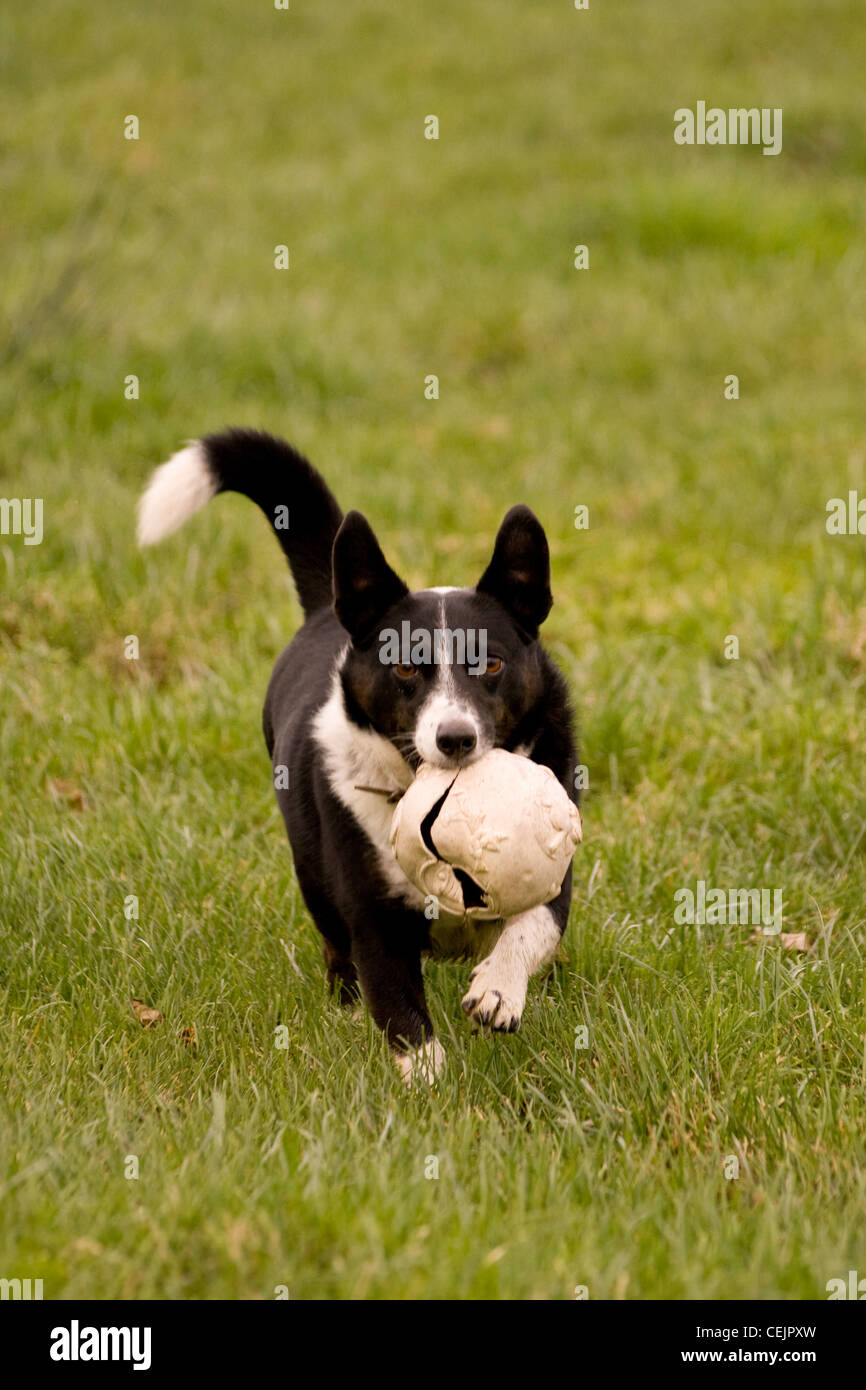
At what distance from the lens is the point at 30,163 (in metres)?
12.4

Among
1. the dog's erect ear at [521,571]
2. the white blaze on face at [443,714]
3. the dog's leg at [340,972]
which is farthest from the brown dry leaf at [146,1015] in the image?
the dog's erect ear at [521,571]

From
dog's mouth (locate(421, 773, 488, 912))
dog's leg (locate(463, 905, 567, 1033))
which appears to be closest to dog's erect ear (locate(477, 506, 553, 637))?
dog's mouth (locate(421, 773, 488, 912))

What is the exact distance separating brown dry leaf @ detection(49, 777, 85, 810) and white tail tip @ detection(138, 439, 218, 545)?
990mm

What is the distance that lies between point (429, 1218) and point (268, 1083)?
750mm

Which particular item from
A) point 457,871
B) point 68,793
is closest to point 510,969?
point 457,871

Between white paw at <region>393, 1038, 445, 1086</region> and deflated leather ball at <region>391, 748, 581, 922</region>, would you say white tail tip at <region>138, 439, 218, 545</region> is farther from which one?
white paw at <region>393, 1038, 445, 1086</region>

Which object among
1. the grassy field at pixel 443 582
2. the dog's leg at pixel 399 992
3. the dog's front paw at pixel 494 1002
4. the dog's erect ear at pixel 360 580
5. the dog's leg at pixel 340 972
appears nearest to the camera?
the grassy field at pixel 443 582

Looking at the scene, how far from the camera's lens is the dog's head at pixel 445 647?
3.14 m

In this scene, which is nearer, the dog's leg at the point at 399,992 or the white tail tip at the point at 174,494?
the dog's leg at the point at 399,992

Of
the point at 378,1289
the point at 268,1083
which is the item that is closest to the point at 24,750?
the point at 268,1083

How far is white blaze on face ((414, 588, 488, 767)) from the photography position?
304 centimetres

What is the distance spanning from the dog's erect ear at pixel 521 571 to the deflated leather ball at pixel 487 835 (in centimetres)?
44

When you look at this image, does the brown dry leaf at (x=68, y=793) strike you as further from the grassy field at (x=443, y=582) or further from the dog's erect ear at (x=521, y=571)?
the dog's erect ear at (x=521, y=571)

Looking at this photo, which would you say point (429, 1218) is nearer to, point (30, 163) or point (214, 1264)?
point (214, 1264)
